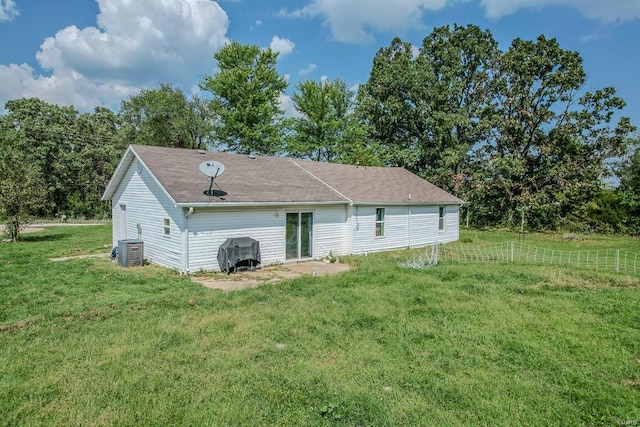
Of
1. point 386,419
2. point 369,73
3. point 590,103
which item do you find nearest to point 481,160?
point 590,103

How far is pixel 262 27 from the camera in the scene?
58.2 feet

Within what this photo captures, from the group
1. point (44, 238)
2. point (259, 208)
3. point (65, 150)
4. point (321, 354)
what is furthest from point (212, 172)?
point (65, 150)

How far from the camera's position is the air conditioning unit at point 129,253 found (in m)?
11.9

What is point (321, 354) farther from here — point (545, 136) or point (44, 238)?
point (545, 136)

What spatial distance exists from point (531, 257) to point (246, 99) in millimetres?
25323

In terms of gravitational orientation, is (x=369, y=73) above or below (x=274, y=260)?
above

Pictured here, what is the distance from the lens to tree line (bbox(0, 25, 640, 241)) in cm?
2497

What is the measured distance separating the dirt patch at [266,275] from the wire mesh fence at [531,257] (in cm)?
263

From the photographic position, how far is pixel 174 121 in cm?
3359

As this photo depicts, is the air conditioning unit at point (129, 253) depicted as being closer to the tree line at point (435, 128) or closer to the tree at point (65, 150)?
the tree line at point (435, 128)

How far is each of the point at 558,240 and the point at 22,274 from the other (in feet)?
78.9

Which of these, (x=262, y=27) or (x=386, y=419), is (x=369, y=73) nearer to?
(x=262, y=27)

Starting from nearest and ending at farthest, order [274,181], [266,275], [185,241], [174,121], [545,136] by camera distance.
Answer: [185,241] → [266,275] → [274,181] → [545,136] → [174,121]

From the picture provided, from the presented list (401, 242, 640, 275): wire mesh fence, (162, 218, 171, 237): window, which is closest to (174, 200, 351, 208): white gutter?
(162, 218, 171, 237): window
